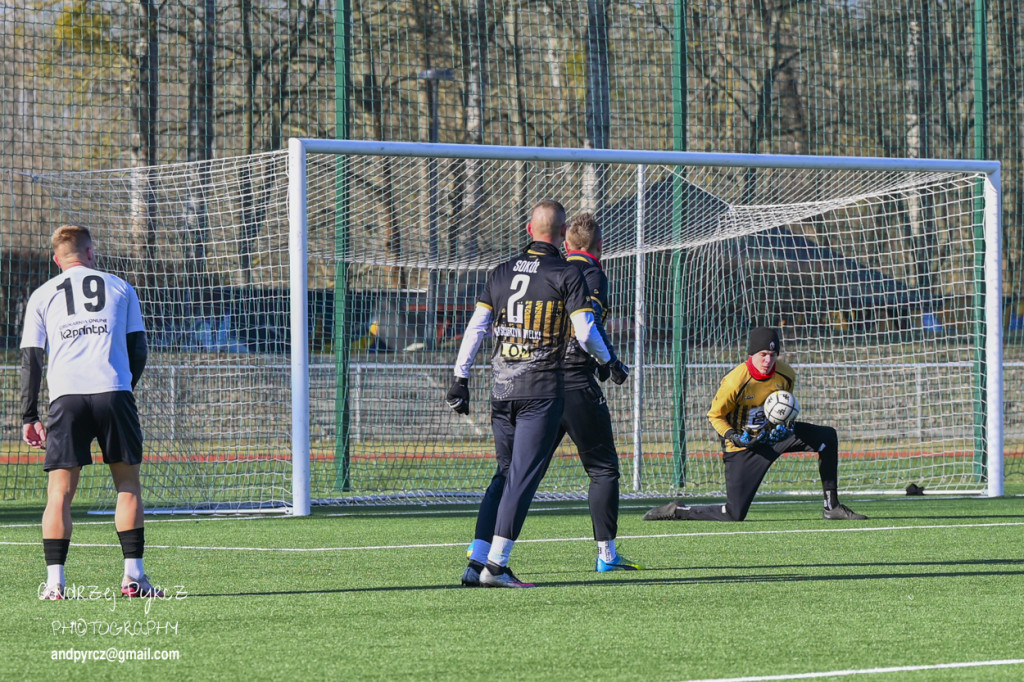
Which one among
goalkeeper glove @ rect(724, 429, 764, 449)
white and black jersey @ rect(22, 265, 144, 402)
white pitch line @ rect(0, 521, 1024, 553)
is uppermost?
white and black jersey @ rect(22, 265, 144, 402)

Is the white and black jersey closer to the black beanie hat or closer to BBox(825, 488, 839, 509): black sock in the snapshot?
the black beanie hat

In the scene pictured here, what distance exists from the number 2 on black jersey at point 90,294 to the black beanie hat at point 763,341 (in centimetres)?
521

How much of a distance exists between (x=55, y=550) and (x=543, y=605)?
7.48ft

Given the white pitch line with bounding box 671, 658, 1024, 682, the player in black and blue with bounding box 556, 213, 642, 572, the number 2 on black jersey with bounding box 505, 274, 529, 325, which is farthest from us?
the player in black and blue with bounding box 556, 213, 642, 572

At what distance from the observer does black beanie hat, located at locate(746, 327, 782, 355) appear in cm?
1001

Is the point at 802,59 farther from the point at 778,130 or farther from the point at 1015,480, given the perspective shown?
the point at 1015,480

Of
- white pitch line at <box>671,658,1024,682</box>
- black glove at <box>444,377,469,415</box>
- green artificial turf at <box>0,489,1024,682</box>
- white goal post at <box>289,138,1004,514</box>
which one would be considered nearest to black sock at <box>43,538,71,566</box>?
green artificial turf at <box>0,489,1024,682</box>

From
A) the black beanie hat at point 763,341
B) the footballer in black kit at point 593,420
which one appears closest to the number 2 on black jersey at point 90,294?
the footballer in black kit at point 593,420

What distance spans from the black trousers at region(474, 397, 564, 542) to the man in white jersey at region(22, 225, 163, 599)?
1.74 meters

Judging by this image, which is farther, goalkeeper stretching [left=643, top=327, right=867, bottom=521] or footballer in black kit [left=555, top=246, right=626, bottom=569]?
goalkeeper stretching [left=643, top=327, right=867, bottom=521]

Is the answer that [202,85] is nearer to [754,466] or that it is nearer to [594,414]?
[754,466]

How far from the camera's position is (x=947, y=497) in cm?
1230

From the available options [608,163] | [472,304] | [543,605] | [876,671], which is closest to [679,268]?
[472,304]

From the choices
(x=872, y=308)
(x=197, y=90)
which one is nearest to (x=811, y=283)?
(x=872, y=308)
